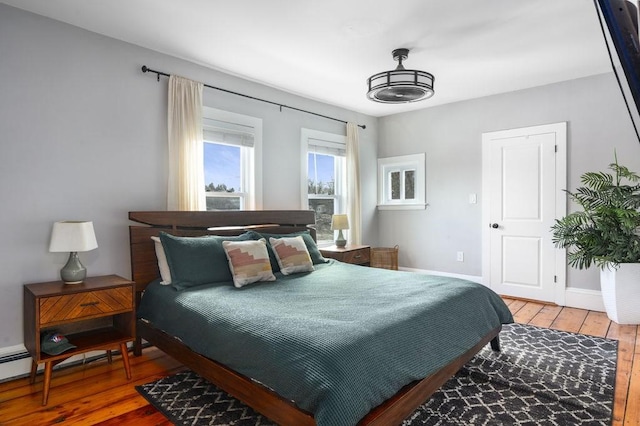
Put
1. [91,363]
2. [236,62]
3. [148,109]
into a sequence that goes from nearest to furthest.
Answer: [91,363], [148,109], [236,62]

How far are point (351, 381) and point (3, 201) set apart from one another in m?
2.59

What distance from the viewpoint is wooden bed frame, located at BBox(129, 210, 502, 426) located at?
5.52 ft

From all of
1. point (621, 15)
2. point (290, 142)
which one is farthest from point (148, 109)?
point (621, 15)

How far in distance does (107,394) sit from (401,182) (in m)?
4.51

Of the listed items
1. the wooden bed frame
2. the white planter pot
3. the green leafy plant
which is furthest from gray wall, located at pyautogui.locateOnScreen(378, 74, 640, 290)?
the wooden bed frame

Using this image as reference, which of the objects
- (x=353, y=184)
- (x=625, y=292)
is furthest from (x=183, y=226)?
(x=625, y=292)

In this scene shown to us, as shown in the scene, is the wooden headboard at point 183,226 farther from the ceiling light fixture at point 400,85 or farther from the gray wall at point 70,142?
the ceiling light fixture at point 400,85

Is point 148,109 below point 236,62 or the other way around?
below

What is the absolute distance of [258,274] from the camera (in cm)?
288

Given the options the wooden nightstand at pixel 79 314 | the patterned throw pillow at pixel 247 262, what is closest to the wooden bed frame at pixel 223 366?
the wooden nightstand at pixel 79 314

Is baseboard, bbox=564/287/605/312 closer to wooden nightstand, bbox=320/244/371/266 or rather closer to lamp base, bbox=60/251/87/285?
wooden nightstand, bbox=320/244/371/266

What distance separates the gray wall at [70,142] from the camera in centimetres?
256

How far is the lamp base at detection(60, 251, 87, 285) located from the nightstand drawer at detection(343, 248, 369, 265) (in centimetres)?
256

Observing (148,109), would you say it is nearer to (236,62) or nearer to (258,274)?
(236,62)
